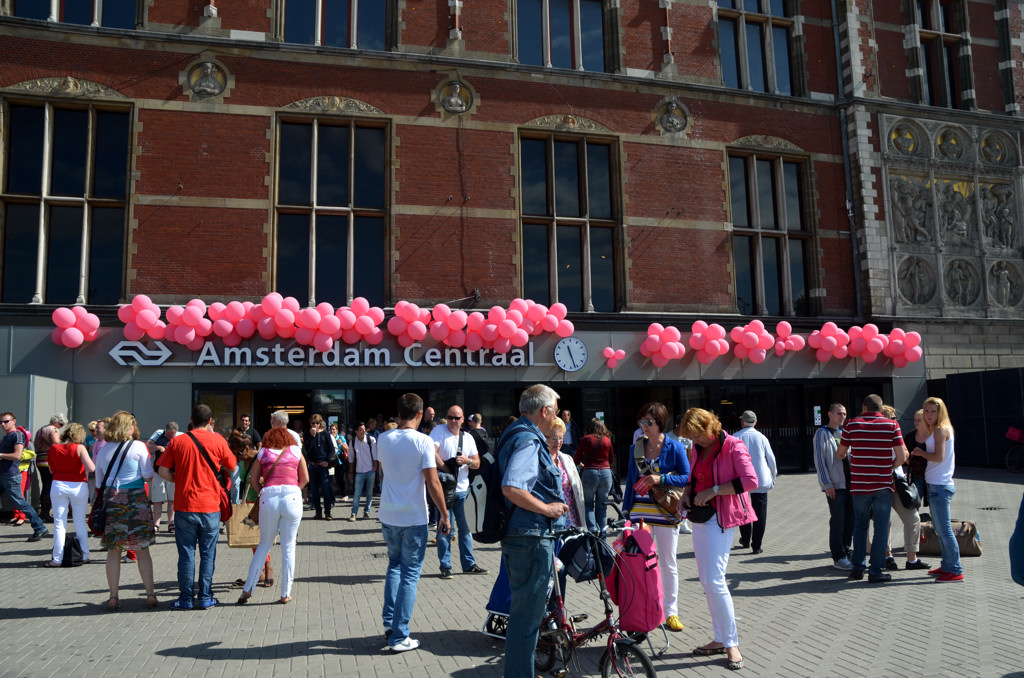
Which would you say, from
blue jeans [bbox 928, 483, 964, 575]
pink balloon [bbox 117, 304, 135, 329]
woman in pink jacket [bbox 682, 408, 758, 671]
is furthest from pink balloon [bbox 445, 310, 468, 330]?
woman in pink jacket [bbox 682, 408, 758, 671]

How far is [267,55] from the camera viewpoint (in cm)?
1639

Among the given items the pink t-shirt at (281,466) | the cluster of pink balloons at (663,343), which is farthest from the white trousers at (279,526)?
the cluster of pink balloons at (663,343)

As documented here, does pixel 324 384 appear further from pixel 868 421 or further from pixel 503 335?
pixel 868 421

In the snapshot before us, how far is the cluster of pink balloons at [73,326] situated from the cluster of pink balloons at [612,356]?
10285 millimetres

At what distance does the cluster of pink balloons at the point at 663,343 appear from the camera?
1686 centimetres

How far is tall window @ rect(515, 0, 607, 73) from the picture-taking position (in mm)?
18375

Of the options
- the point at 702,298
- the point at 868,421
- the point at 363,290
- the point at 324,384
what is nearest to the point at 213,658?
the point at 868,421

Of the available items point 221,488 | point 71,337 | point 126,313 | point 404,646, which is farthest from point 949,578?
point 71,337

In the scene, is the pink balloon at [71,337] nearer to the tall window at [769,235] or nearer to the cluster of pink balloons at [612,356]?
the cluster of pink balloons at [612,356]

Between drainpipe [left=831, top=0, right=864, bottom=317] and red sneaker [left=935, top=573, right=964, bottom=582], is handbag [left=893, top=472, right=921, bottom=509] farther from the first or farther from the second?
drainpipe [left=831, top=0, right=864, bottom=317]

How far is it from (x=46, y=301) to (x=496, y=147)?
9.94 metres

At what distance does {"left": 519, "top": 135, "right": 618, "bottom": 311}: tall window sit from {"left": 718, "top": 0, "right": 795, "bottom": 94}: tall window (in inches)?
175

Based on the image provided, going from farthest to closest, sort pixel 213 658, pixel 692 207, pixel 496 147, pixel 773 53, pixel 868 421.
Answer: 1. pixel 773 53
2. pixel 692 207
3. pixel 496 147
4. pixel 868 421
5. pixel 213 658

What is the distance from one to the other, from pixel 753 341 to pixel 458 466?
406 inches
